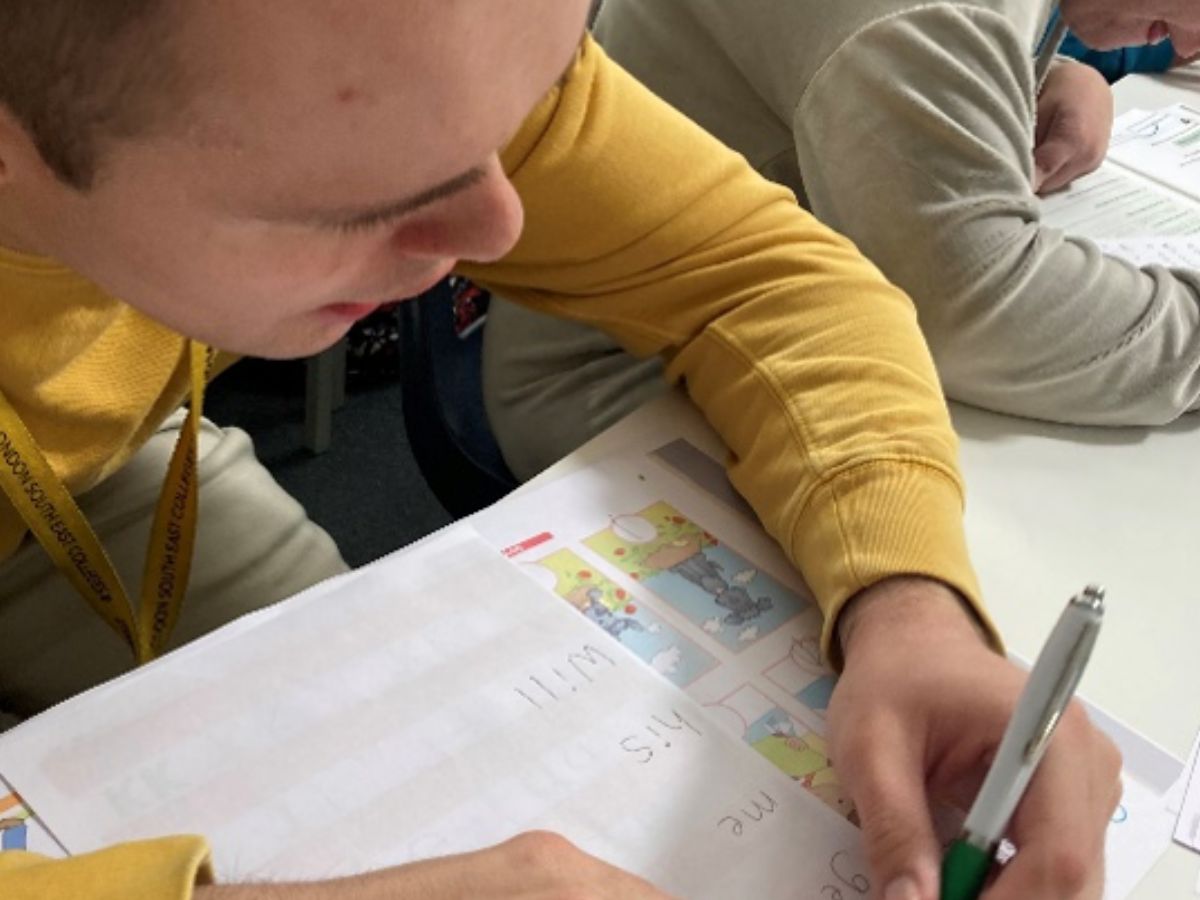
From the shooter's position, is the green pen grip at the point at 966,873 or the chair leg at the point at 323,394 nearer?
the green pen grip at the point at 966,873

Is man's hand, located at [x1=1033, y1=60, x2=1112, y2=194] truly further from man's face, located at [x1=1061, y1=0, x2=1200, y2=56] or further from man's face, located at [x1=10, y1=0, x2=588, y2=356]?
man's face, located at [x1=10, y1=0, x2=588, y2=356]

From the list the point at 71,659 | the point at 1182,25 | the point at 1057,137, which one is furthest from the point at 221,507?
the point at 1182,25

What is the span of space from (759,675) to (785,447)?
5.7 inches

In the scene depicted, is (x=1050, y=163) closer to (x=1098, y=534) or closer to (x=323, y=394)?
(x=1098, y=534)

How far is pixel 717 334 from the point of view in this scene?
78 centimetres

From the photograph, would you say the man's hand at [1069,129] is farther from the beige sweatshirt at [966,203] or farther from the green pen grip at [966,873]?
the green pen grip at [966,873]

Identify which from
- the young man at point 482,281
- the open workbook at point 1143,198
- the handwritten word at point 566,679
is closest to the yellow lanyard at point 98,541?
the young man at point 482,281

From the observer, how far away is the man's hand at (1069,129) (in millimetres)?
1089

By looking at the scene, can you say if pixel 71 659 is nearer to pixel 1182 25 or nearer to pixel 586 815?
pixel 586 815

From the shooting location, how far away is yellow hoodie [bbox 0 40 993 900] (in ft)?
2.20

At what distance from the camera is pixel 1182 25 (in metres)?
1.08

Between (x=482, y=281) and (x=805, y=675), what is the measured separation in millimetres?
359

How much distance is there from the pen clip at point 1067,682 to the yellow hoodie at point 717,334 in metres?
0.15

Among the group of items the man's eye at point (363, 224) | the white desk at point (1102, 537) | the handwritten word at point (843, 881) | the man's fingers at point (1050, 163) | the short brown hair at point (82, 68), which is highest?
the short brown hair at point (82, 68)
